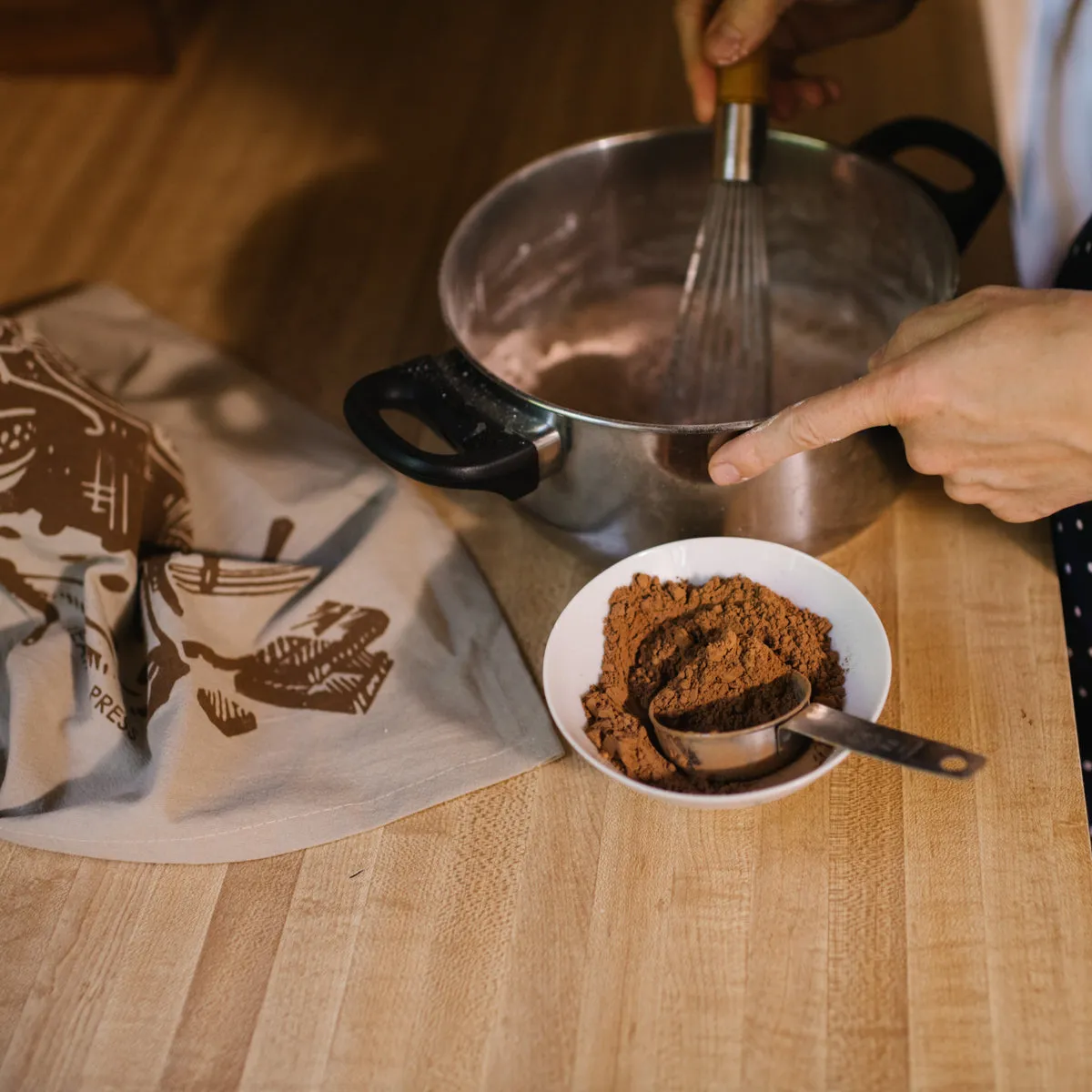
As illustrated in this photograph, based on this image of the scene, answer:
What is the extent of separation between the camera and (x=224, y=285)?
786mm

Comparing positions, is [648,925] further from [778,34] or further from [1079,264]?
[778,34]

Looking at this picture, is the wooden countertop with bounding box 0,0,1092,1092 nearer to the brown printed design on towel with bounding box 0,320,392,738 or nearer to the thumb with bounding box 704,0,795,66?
the brown printed design on towel with bounding box 0,320,392,738

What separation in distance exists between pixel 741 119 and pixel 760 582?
0.24 meters

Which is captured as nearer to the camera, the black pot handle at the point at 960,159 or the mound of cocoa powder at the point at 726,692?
the mound of cocoa powder at the point at 726,692

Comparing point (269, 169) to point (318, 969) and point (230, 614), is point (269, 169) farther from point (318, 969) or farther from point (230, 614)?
point (318, 969)

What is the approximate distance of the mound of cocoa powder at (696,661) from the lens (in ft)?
1.55

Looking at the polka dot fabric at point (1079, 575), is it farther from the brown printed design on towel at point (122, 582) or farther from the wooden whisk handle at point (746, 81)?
the brown printed design on towel at point (122, 582)

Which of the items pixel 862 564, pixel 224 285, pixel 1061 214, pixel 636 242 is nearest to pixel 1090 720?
pixel 862 564

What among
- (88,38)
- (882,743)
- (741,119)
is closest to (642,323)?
(741,119)

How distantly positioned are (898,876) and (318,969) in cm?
23

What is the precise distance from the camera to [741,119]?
0.60m

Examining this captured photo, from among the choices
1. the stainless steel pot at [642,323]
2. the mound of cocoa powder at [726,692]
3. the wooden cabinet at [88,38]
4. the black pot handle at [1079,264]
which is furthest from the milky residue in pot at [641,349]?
the wooden cabinet at [88,38]

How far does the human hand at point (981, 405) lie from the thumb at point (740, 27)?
0.20 meters

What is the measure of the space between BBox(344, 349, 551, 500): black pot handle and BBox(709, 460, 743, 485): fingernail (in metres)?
0.07
